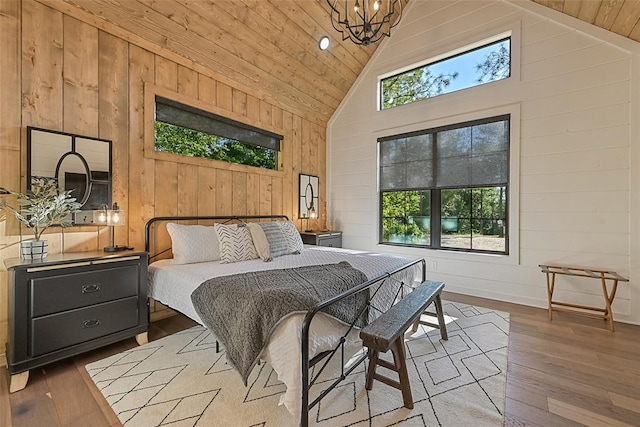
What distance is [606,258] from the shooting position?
10.0 ft

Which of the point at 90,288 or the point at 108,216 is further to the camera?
the point at 108,216

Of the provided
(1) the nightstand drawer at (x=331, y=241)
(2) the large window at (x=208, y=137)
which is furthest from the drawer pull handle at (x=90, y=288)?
(1) the nightstand drawer at (x=331, y=241)

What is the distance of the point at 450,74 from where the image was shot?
13.6 feet

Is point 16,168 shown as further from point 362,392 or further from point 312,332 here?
point 362,392

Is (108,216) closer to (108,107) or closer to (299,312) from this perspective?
(108,107)

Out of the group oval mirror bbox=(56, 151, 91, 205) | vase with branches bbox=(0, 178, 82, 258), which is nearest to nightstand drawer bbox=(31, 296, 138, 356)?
vase with branches bbox=(0, 178, 82, 258)

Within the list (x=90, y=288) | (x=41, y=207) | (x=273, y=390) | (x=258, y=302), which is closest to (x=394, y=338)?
(x=258, y=302)

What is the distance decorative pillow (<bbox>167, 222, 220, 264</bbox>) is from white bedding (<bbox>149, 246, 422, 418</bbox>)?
0.11 metres

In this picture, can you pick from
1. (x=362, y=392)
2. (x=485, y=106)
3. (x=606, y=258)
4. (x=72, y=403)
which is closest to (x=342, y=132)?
(x=485, y=106)

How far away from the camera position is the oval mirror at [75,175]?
7.82 ft

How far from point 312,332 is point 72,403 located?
5.10 ft

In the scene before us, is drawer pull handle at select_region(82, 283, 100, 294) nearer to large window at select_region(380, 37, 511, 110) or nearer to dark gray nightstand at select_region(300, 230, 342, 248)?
dark gray nightstand at select_region(300, 230, 342, 248)

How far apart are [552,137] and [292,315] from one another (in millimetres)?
3773

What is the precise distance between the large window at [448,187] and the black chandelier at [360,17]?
1730mm
